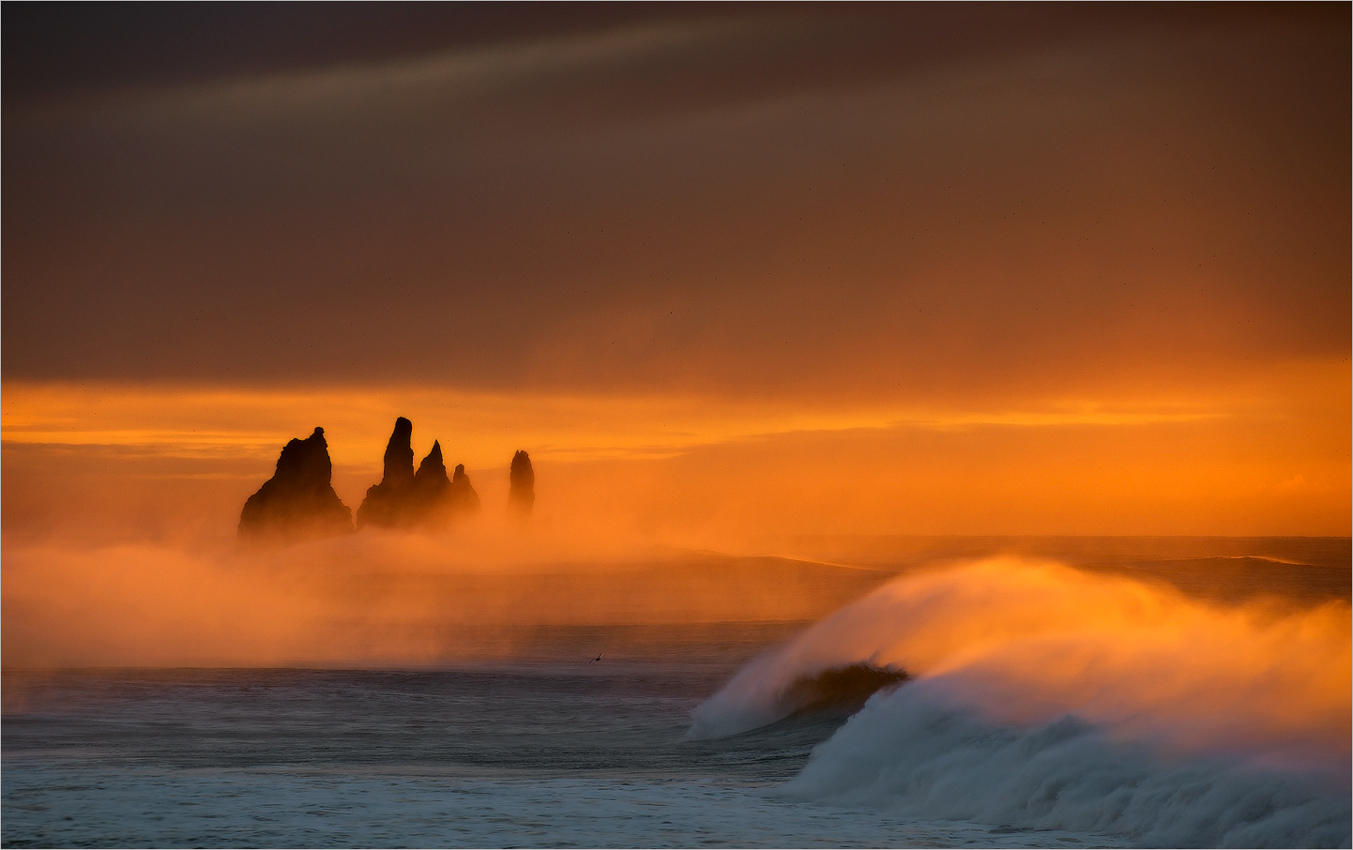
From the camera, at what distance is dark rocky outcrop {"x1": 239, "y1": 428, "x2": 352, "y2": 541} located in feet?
409

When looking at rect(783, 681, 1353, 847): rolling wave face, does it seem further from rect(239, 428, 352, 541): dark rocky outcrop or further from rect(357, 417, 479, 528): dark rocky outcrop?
rect(357, 417, 479, 528): dark rocky outcrop

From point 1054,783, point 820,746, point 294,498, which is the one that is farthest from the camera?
point 294,498

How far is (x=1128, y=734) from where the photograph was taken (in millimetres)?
15352

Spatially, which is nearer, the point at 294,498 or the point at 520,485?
the point at 294,498

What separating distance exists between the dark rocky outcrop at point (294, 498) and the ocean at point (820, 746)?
97.1 meters

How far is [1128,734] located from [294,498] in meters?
118

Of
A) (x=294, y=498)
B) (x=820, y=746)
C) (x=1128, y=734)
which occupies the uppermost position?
(x=294, y=498)

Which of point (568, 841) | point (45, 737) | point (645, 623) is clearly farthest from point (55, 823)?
point (645, 623)

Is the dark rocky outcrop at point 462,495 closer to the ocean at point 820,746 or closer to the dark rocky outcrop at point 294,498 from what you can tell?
the dark rocky outcrop at point 294,498

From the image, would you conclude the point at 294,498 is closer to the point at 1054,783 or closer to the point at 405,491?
the point at 405,491

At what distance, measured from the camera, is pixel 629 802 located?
15.3 m

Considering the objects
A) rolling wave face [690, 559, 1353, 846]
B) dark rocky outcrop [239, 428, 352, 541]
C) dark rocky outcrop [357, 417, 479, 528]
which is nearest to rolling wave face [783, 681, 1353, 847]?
rolling wave face [690, 559, 1353, 846]

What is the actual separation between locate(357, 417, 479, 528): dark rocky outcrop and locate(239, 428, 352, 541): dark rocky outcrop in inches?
551

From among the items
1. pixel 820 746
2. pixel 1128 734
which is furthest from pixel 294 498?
pixel 1128 734
